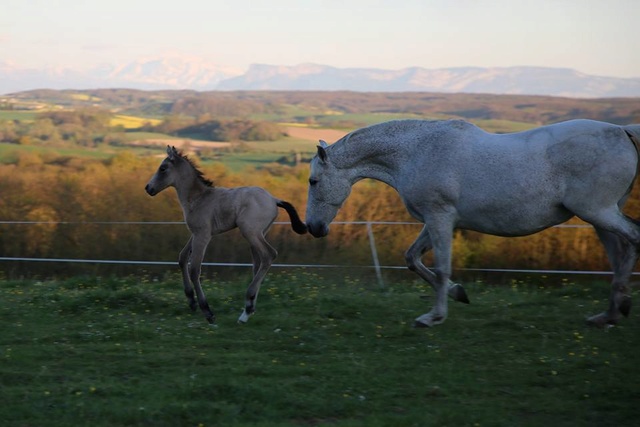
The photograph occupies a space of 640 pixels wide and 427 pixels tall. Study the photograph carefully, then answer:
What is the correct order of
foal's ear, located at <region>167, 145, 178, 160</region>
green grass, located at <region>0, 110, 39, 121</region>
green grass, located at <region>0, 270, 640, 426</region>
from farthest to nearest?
1. green grass, located at <region>0, 110, 39, 121</region>
2. foal's ear, located at <region>167, 145, 178, 160</region>
3. green grass, located at <region>0, 270, 640, 426</region>

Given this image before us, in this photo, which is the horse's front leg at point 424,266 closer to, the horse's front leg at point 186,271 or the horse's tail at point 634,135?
the horse's tail at point 634,135

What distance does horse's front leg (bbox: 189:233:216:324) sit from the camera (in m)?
8.57

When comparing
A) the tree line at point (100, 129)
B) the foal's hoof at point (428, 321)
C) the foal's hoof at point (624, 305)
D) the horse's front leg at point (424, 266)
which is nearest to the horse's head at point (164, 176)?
the horse's front leg at point (424, 266)

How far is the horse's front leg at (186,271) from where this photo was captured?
8875 millimetres

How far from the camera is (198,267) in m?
8.62

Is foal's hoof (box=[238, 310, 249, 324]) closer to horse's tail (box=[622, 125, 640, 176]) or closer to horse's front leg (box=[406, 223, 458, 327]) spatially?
horse's front leg (box=[406, 223, 458, 327])

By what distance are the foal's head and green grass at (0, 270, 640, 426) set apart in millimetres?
1323

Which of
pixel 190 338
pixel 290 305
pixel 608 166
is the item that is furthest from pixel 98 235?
pixel 608 166

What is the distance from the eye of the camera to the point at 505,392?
20.3ft

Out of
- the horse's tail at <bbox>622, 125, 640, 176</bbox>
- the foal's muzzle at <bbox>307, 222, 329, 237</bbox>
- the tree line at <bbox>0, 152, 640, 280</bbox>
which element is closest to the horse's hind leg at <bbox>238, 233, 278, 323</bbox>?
the foal's muzzle at <bbox>307, 222, 329, 237</bbox>

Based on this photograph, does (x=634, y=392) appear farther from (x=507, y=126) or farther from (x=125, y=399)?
(x=507, y=126)

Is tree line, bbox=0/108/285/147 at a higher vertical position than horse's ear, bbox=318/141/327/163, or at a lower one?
lower

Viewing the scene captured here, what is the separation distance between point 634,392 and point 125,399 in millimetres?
3490

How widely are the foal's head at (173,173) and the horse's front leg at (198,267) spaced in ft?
2.25
